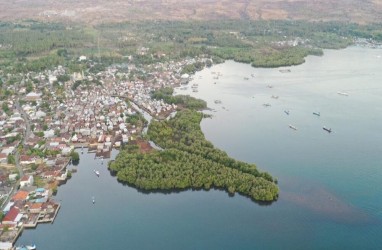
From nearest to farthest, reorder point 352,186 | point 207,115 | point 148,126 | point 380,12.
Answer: point 352,186, point 148,126, point 207,115, point 380,12

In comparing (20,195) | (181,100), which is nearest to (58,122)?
(20,195)

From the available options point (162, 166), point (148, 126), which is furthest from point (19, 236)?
point (148, 126)

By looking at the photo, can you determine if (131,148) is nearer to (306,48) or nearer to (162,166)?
(162,166)

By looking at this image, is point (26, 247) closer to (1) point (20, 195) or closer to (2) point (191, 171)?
(1) point (20, 195)

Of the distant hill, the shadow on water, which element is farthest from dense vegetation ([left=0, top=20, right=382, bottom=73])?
the shadow on water

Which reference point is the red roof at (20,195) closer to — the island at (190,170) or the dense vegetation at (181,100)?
the island at (190,170)

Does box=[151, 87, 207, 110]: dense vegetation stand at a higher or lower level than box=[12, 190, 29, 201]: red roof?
lower

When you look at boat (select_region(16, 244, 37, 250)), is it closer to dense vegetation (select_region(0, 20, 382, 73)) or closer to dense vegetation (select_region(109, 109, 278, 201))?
dense vegetation (select_region(109, 109, 278, 201))
